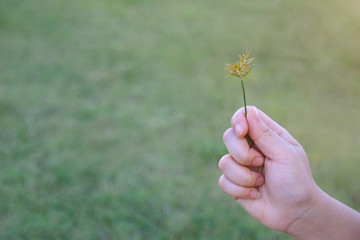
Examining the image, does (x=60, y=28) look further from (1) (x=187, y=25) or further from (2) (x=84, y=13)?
(1) (x=187, y=25)

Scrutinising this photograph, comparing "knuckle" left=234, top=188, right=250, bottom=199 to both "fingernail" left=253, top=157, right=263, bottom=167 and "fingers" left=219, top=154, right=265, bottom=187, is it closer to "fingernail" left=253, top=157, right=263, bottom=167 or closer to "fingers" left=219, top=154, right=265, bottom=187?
"fingers" left=219, top=154, right=265, bottom=187

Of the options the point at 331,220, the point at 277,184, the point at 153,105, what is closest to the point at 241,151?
the point at 277,184

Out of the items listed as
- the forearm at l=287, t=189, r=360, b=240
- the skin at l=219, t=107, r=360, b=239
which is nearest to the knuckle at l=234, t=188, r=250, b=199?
the skin at l=219, t=107, r=360, b=239

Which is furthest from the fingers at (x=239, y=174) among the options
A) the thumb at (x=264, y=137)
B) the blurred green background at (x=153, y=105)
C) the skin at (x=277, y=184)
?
the blurred green background at (x=153, y=105)

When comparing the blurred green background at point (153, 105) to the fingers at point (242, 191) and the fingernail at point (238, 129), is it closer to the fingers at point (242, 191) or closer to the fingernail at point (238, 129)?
the fingers at point (242, 191)

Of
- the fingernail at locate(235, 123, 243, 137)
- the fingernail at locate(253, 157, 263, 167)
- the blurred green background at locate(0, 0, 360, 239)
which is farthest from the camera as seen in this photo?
the blurred green background at locate(0, 0, 360, 239)

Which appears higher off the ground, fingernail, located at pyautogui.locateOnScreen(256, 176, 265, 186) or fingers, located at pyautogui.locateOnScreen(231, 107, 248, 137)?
fingers, located at pyautogui.locateOnScreen(231, 107, 248, 137)

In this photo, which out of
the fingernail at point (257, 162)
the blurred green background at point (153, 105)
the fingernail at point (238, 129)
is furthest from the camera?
the blurred green background at point (153, 105)

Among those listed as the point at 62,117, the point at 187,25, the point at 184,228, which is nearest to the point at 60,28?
the point at 187,25

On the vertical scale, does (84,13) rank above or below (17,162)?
above
